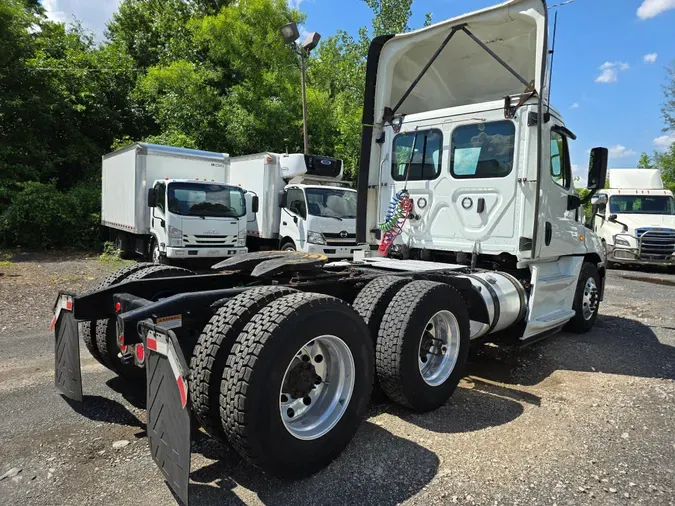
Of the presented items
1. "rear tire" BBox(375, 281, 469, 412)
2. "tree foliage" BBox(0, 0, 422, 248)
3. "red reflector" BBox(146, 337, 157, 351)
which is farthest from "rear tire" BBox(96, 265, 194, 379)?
"tree foliage" BBox(0, 0, 422, 248)

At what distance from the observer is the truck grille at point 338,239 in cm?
1218

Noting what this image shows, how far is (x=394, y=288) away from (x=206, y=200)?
352 inches

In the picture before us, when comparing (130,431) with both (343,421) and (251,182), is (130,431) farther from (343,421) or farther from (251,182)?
(251,182)

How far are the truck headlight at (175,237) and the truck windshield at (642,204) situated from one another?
1313 cm

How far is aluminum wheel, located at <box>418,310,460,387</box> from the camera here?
3818 mm

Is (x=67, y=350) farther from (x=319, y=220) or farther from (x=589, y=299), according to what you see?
(x=319, y=220)

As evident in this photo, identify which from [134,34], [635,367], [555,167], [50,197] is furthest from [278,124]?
[635,367]

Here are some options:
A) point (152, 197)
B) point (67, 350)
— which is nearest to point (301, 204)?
point (152, 197)

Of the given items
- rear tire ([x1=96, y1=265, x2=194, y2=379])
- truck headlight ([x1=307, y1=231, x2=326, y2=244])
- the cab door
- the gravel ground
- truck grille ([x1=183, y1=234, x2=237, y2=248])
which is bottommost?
the gravel ground

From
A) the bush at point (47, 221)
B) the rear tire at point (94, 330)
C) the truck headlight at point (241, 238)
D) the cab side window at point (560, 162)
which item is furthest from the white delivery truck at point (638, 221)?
the bush at point (47, 221)

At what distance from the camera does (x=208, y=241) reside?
11641 mm

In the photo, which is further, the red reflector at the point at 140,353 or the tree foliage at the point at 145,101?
the tree foliage at the point at 145,101

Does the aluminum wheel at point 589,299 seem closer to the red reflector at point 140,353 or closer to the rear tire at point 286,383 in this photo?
the rear tire at point 286,383

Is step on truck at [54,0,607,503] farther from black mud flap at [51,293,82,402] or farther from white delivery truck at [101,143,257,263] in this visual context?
white delivery truck at [101,143,257,263]
